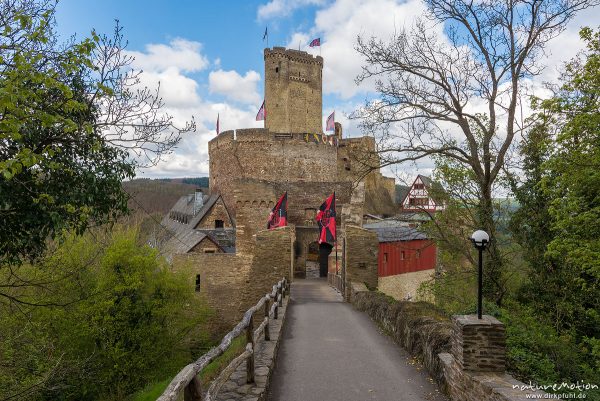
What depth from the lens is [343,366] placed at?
7.32 meters

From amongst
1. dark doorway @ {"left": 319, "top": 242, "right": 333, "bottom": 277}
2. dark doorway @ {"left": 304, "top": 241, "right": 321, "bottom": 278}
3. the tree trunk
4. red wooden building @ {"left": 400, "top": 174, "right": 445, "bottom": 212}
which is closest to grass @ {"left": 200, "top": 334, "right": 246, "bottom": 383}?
red wooden building @ {"left": 400, "top": 174, "right": 445, "bottom": 212}

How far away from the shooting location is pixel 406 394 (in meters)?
6.06

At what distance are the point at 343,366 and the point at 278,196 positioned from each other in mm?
18427

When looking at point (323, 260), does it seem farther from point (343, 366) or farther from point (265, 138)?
point (343, 366)

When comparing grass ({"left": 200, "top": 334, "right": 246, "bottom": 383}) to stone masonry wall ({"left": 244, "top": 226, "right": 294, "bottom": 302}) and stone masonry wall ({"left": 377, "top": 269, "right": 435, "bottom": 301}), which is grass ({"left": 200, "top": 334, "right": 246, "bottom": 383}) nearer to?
stone masonry wall ({"left": 244, "top": 226, "right": 294, "bottom": 302})

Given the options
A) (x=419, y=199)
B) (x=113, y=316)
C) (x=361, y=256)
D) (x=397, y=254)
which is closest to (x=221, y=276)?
(x=113, y=316)

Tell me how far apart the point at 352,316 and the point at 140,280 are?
845cm

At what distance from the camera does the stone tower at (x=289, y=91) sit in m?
44.1

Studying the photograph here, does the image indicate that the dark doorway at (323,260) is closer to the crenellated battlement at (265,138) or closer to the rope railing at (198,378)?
the crenellated battlement at (265,138)

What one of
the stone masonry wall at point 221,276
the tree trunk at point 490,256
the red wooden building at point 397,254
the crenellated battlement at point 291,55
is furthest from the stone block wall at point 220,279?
the crenellated battlement at point 291,55

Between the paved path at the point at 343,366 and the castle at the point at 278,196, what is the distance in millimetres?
4322

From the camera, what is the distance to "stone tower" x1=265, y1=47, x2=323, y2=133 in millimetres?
44062

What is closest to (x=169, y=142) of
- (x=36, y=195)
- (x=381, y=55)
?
(x=36, y=195)

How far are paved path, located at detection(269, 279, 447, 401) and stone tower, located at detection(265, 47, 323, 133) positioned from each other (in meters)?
34.4
